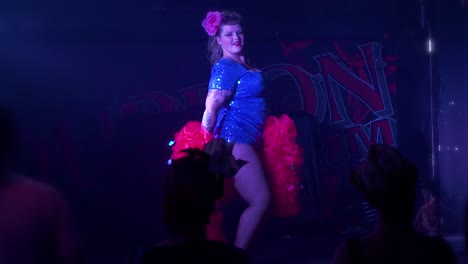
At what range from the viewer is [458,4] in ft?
19.4

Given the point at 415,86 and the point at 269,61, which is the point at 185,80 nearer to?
the point at 269,61

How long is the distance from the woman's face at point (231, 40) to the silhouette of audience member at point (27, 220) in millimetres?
2876

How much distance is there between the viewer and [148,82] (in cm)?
552

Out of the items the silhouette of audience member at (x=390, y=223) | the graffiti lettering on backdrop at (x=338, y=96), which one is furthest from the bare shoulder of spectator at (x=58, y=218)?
the graffiti lettering on backdrop at (x=338, y=96)

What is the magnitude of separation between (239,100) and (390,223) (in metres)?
2.65

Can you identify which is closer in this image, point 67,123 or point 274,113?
point 67,123

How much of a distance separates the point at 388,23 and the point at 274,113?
1561mm

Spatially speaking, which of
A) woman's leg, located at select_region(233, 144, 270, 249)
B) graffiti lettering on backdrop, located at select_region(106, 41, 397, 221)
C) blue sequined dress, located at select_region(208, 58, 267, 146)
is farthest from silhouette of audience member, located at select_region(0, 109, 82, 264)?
graffiti lettering on backdrop, located at select_region(106, 41, 397, 221)

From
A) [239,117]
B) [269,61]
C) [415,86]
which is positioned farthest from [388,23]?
[239,117]

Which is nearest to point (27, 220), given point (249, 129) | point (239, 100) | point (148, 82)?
point (249, 129)

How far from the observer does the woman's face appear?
15.1 ft

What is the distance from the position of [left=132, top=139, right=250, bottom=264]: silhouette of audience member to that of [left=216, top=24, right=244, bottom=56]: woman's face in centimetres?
286

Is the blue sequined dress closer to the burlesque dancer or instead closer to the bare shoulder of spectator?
the burlesque dancer

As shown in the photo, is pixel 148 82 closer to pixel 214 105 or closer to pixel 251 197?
pixel 214 105
